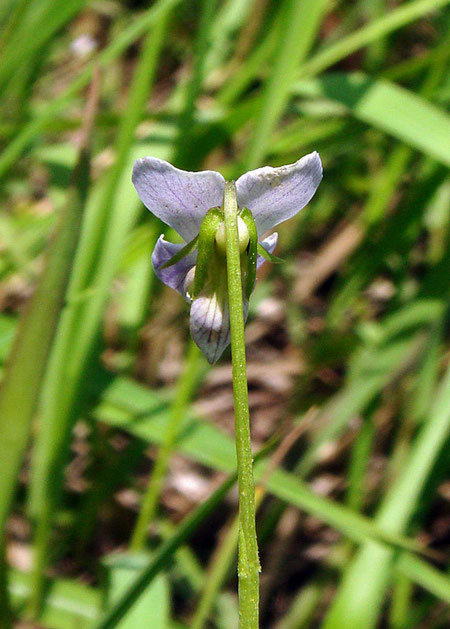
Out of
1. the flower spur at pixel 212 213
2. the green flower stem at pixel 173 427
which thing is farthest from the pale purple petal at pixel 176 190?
the green flower stem at pixel 173 427

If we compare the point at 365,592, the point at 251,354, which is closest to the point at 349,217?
the point at 251,354

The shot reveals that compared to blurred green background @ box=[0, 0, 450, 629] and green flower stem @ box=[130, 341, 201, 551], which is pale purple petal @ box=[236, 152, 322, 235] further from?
green flower stem @ box=[130, 341, 201, 551]

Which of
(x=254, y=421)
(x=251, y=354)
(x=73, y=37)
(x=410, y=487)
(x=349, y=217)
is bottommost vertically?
(x=410, y=487)

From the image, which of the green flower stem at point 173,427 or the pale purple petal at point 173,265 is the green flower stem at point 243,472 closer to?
the pale purple petal at point 173,265

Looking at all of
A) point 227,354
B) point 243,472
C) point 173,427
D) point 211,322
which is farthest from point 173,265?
point 227,354

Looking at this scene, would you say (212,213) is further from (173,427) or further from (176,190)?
(173,427)

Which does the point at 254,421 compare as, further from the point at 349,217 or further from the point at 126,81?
the point at 126,81
